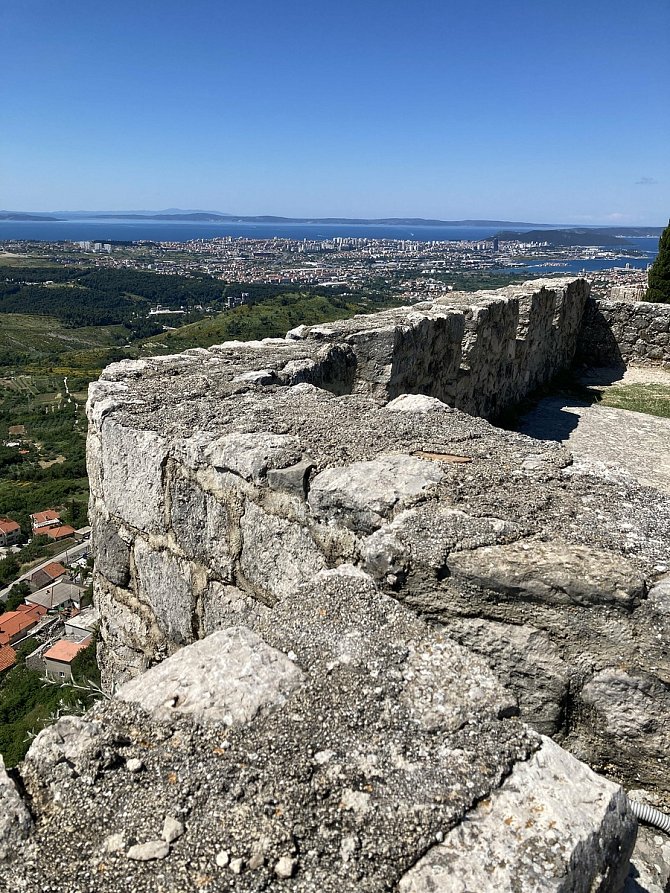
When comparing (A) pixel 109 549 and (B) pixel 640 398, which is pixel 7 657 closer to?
(B) pixel 640 398

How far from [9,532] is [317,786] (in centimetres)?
5296

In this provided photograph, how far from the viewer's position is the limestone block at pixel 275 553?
2.62 meters

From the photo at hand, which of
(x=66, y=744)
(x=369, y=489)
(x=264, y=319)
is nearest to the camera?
(x=66, y=744)

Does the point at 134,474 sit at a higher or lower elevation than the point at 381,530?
lower

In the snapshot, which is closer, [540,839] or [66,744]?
[540,839]

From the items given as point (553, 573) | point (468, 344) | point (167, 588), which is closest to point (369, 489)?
point (553, 573)

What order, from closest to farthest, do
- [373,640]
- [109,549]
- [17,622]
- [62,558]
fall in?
[373,640] → [109,549] → [17,622] → [62,558]

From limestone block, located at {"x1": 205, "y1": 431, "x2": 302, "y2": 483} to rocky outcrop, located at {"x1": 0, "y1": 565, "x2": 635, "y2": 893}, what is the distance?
96 cm

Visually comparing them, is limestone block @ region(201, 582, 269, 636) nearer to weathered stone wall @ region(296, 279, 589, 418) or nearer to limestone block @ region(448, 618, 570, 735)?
limestone block @ region(448, 618, 570, 735)

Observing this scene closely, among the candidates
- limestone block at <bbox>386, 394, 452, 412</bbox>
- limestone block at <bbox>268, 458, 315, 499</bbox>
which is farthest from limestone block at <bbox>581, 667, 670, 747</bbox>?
limestone block at <bbox>386, 394, 452, 412</bbox>

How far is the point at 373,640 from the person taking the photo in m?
1.98

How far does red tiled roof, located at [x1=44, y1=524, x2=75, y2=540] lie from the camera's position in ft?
157

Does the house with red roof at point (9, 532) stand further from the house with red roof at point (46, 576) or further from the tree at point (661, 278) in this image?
the tree at point (661, 278)

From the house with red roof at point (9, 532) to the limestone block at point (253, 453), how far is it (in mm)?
51441
